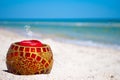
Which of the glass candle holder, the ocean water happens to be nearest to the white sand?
the glass candle holder

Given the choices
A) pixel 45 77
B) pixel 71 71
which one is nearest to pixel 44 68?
pixel 45 77

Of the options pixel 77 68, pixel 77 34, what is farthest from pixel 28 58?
pixel 77 34

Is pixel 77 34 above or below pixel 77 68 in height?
below

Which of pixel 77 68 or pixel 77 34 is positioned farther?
pixel 77 34

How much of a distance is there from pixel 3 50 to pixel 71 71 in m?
2.64

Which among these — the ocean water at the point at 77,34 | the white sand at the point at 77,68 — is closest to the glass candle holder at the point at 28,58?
the white sand at the point at 77,68

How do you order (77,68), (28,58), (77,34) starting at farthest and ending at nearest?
(77,34) → (77,68) → (28,58)

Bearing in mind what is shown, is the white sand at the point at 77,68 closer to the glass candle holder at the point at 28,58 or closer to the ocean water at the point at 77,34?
the glass candle holder at the point at 28,58

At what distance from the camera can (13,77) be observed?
6.67m

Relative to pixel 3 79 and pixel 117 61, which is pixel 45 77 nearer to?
pixel 3 79

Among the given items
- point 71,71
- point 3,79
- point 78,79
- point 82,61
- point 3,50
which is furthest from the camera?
point 82,61

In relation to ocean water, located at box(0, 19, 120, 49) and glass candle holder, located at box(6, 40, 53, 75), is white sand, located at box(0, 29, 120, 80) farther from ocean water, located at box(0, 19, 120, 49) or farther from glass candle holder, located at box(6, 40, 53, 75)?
ocean water, located at box(0, 19, 120, 49)

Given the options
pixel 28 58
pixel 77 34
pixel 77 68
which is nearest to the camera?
pixel 28 58

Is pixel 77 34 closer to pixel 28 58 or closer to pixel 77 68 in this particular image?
pixel 77 68
